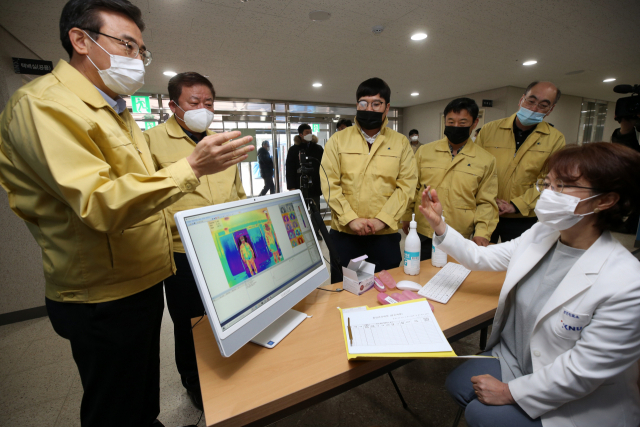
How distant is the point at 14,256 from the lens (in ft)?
8.36

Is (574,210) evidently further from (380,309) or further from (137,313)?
(137,313)

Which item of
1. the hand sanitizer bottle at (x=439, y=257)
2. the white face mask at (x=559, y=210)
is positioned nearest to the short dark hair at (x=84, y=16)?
the white face mask at (x=559, y=210)

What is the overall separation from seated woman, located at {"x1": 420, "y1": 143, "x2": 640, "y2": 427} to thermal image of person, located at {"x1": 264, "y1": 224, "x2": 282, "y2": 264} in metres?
0.81

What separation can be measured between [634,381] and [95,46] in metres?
2.05

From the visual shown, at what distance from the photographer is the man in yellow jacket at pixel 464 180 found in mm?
1964

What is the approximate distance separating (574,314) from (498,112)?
733cm

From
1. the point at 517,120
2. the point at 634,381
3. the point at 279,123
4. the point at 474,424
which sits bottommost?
the point at 474,424

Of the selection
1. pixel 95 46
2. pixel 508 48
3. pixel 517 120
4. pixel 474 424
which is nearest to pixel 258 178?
pixel 508 48

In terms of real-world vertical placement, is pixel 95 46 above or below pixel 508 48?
below

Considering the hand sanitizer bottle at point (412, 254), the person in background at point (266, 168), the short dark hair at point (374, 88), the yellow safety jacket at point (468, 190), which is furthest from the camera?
the person in background at point (266, 168)

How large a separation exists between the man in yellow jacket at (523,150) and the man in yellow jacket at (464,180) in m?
0.27

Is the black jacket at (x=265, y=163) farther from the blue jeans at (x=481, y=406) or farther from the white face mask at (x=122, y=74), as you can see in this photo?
the blue jeans at (x=481, y=406)

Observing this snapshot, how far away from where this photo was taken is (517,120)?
227cm

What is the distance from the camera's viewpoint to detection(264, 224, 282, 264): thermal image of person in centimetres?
100
